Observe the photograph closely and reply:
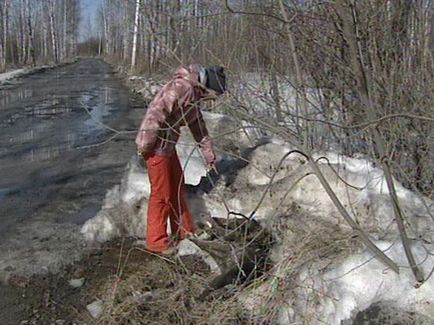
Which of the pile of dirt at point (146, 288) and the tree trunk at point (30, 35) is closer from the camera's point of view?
the pile of dirt at point (146, 288)

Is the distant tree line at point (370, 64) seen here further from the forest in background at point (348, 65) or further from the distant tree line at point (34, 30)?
the distant tree line at point (34, 30)

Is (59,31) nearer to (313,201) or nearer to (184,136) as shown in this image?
(184,136)

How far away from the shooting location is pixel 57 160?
26.8 feet

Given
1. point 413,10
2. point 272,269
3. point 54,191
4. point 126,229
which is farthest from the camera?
point 54,191

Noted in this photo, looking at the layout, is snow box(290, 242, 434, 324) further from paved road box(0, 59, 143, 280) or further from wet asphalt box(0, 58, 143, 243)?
paved road box(0, 59, 143, 280)

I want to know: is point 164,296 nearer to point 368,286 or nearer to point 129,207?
point 368,286

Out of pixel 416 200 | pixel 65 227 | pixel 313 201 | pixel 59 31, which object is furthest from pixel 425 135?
pixel 59 31

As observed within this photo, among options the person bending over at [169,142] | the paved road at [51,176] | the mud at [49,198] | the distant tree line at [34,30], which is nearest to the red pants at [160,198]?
the person bending over at [169,142]

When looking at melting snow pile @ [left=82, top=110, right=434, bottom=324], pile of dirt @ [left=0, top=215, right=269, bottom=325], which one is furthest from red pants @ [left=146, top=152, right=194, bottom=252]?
melting snow pile @ [left=82, top=110, right=434, bottom=324]

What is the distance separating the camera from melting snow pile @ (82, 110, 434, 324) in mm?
2967

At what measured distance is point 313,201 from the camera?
Answer: 4.38 metres

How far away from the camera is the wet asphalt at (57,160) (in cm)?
567

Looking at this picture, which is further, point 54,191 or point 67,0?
point 67,0

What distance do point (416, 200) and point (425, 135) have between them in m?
0.72
